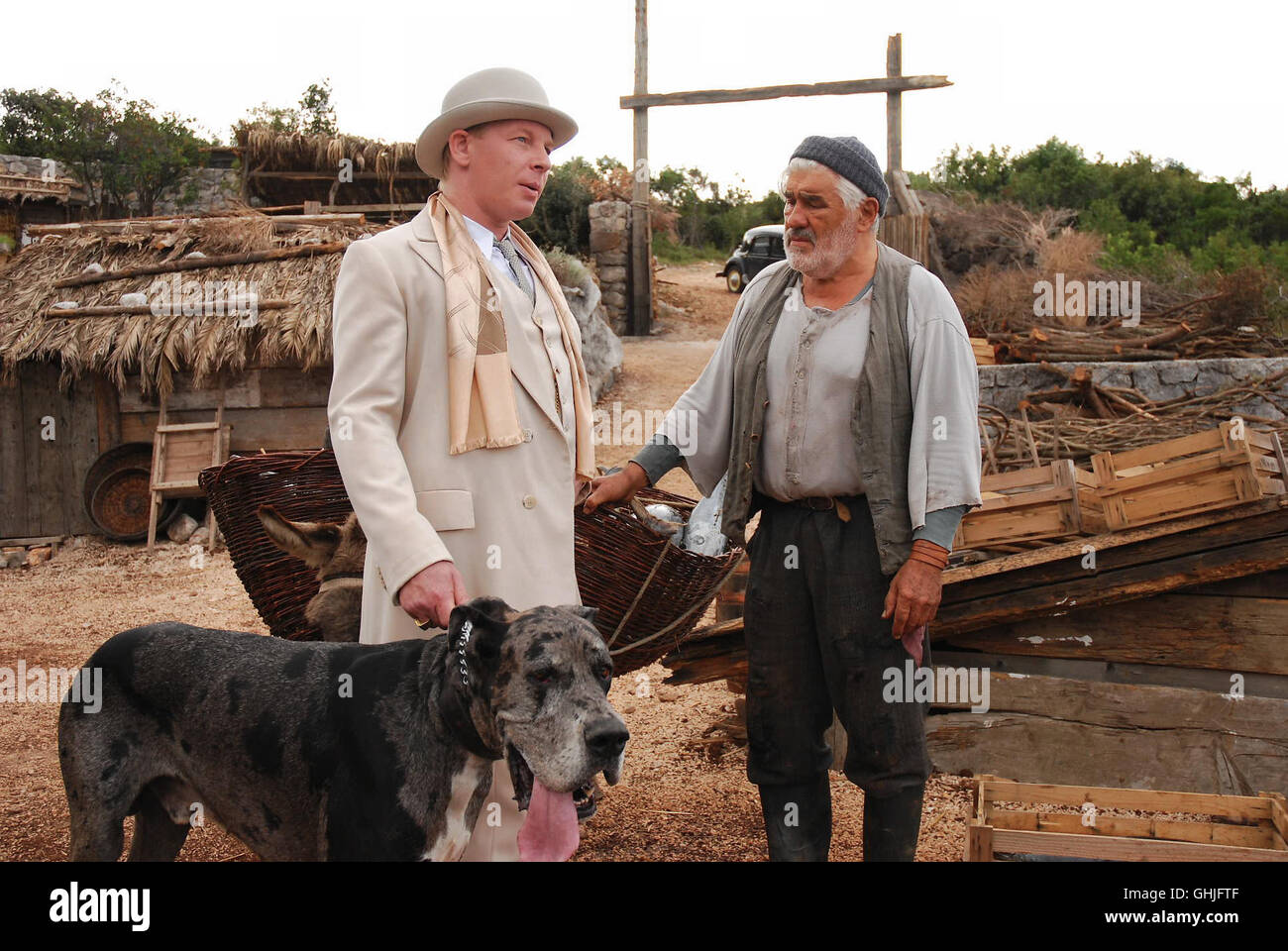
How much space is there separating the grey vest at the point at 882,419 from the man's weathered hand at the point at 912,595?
0.14ft

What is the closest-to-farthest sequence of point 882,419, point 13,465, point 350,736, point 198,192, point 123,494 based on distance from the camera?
1. point 350,736
2. point 882,419
3. point 13,465
4. point 123,494
5. point 198,192

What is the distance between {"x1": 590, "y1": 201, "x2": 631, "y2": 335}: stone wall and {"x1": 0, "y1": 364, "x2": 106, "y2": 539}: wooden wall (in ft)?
30.0

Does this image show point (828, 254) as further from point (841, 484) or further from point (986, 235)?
point (986, 235)

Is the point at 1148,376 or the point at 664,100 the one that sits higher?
the point at 664,100

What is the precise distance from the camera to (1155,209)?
76.1 ft

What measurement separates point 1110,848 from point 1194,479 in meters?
2.05

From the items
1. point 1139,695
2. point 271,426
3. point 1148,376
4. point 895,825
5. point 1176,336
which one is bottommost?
point 1139,695

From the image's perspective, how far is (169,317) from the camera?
10.8 m

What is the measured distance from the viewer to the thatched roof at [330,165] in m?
16.4

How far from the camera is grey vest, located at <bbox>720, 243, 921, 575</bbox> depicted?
9.78 feet

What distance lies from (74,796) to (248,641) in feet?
1.79

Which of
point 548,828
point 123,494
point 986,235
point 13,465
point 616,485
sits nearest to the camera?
point 548,828

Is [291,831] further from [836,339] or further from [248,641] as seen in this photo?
[836,339]

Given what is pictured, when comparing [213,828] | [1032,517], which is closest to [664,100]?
[1032,517]
